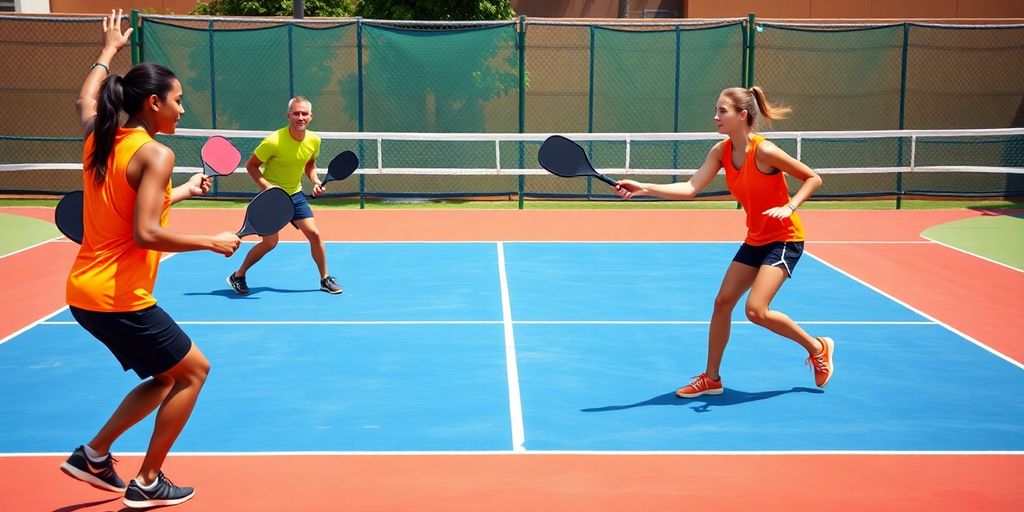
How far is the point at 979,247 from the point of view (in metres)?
13.2

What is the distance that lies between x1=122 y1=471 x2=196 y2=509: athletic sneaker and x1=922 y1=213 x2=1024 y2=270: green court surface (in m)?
9.63

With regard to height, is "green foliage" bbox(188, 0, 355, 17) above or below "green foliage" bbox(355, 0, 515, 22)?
above

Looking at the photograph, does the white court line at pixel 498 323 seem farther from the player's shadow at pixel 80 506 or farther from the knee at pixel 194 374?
the knee at pixel 194 374

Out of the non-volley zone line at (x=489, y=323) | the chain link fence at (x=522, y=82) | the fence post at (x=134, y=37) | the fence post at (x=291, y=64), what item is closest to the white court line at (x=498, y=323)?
the non-volley zone line at (x=489, y=323)

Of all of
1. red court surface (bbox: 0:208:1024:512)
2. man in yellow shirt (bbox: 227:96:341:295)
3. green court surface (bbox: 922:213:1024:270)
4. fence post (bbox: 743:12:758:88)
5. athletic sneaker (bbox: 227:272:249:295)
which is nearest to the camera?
red court surface (bbox: 0:208:1024:512)

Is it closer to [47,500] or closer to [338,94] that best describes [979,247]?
[338,94]

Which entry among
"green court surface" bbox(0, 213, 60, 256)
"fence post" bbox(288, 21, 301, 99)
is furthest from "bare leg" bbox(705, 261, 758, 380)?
"fence post" bbox(288, 21, 301, 99)

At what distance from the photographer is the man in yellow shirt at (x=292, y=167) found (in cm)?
1008

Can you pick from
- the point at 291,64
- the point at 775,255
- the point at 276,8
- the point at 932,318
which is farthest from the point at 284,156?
the point at 276,8

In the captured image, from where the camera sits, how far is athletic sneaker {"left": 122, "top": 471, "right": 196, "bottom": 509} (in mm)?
4754

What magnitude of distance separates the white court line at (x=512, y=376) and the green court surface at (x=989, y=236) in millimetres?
5679

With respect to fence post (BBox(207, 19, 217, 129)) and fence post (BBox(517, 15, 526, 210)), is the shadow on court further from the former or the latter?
fence post (BBox(207, 19, 217, 129))

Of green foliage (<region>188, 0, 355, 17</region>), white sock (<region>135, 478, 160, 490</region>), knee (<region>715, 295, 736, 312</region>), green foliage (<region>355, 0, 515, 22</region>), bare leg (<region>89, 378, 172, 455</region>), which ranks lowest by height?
white sock (<region>135, 478, 160, 490</region>)

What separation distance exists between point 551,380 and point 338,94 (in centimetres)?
1110
